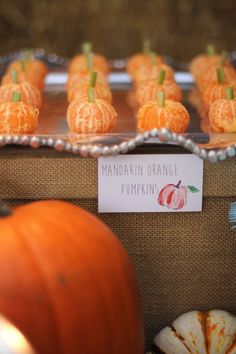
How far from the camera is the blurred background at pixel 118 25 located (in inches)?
96.7

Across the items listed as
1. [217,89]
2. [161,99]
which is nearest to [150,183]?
[161,99]

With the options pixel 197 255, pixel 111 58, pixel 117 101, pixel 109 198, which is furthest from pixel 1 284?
pixel 111 58

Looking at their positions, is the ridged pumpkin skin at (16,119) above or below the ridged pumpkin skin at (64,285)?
above

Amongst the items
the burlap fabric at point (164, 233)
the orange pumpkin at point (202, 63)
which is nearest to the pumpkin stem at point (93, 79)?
the burlap fabric at point (164, 233)

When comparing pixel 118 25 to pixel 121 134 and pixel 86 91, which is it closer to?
pixel 86 91

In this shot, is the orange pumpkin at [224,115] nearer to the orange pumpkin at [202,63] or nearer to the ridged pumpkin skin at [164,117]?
the ridged pumpkin skin at [164,117]

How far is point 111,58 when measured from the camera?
2.57 m

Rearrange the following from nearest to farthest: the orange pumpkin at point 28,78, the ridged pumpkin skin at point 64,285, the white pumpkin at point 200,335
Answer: the ridged pumpkin skin at point 64,285 → the white pumpkin at point 200,335 → the orange pumpkin at point 28,78

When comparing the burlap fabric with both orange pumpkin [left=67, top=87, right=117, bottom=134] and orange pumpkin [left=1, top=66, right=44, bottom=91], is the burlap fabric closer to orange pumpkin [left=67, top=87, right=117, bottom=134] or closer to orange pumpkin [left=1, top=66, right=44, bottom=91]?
orange pumpkin [left=67, top=87, right=117, bottom=134]

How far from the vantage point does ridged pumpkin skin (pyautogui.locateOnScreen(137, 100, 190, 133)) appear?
137 centimetres

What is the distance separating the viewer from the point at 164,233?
4.49 feet

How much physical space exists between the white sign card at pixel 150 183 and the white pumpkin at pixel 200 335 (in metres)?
0.22

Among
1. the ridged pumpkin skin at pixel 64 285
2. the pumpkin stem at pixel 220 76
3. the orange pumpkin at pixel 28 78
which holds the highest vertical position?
the orange pumpkin at pixel 28 78

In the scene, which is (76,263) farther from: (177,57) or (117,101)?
(177,57)
